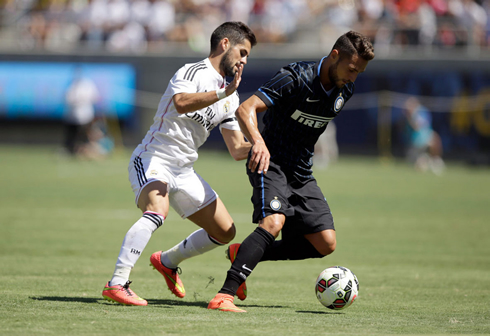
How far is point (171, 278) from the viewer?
6.31 metres

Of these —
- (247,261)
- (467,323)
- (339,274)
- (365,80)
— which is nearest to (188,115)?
(247,261)

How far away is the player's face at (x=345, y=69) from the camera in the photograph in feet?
18.3

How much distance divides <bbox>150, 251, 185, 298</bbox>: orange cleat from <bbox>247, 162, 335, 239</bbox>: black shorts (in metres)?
1.13

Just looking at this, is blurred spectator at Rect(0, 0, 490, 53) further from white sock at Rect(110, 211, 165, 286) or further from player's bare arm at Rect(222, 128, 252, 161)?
white sock at Rect(110, 211, 165, 286)

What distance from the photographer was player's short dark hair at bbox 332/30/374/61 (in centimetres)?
554

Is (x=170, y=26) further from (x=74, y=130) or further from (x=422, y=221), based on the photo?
(x=422, y=221)

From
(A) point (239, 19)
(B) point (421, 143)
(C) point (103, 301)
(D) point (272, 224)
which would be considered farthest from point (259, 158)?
(A) point (239, 19)

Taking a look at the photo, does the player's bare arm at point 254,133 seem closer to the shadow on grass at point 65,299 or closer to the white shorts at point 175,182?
the white shorts at point 175,182

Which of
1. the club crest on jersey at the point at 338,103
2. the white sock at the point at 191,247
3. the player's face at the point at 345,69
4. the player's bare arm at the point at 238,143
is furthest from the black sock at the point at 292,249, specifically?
the player's face at the point at 345,69

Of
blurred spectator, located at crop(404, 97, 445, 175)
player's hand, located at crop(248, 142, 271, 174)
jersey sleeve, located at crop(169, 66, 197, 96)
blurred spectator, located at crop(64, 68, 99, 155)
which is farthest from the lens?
blurred spectator, located at crop(404, 97, 445, 175)

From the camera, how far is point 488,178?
20.8 metres

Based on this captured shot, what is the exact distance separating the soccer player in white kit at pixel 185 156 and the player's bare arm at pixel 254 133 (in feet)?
0.65

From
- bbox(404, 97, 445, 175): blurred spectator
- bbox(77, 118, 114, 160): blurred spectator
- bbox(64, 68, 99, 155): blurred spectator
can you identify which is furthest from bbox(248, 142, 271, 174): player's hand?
bbox(77, 118, 114, 160): blurred spectator

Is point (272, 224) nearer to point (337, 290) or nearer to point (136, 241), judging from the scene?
point (337, 290)
